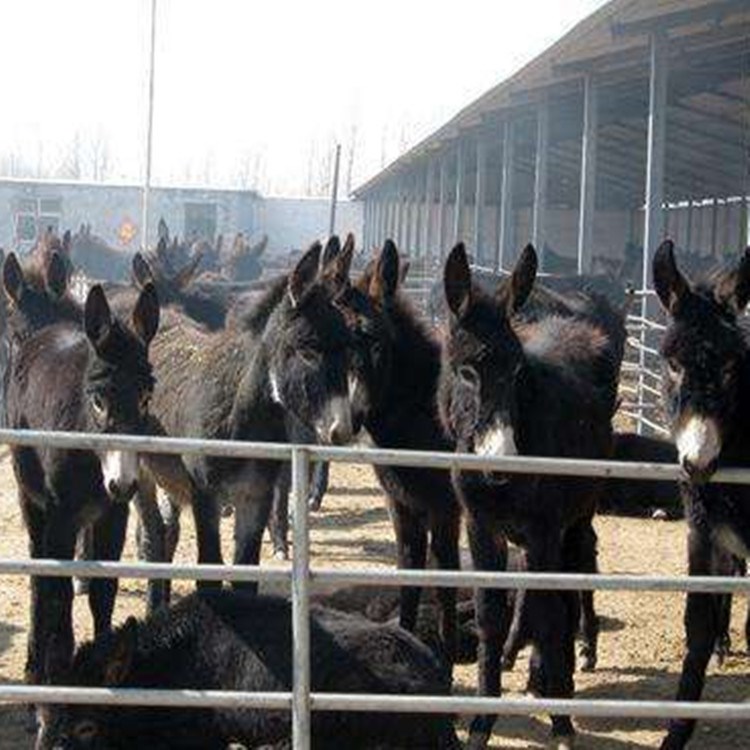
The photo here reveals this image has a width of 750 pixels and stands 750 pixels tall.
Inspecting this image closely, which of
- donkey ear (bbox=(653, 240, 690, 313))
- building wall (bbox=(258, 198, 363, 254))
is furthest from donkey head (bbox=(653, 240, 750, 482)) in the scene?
building wall (bbox=(258, 198, 363, 254))

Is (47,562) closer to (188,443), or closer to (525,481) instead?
(188,443)

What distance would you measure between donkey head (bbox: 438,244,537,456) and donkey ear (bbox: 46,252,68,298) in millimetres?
3370

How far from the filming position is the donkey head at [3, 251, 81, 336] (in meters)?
8.71

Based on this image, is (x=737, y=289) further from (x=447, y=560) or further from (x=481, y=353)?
(x=447, y=560)

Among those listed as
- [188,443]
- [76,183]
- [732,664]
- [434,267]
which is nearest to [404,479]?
[732,664]

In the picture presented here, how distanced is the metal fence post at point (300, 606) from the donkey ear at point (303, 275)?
273 centimetres

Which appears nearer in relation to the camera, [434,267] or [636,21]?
[636,21]

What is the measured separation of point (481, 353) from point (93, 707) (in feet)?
7.57

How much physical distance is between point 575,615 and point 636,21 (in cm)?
953

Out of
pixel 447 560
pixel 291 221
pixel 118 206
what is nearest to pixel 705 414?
pixel 447 560

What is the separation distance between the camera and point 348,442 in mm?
6848

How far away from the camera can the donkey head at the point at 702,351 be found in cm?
520

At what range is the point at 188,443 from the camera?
4488 mm

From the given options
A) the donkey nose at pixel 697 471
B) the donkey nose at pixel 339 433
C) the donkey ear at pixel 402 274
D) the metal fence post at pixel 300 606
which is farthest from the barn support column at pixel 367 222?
the metal fence post at pixel 300 606
